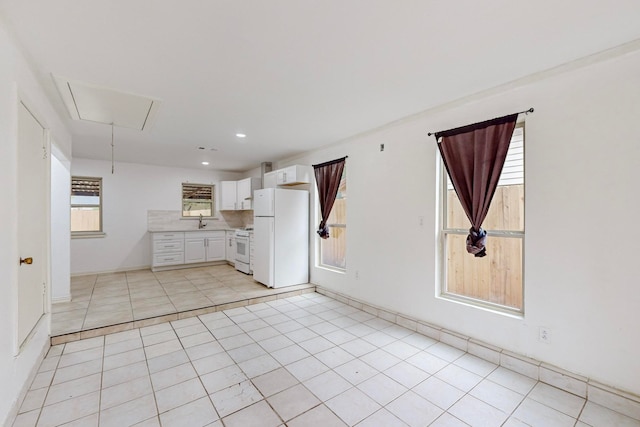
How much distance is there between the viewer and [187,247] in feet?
21.0

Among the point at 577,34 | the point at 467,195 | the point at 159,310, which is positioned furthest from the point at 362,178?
the point at 159,310

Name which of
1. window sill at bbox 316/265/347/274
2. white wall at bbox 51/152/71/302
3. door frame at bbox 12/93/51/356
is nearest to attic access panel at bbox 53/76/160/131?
door frame at bbox 12/93/51/356

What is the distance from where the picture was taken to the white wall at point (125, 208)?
5.78m

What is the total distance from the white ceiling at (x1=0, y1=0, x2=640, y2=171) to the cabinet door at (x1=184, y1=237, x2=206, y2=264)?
384 centimetres

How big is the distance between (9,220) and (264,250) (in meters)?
3.25

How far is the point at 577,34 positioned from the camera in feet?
5.89

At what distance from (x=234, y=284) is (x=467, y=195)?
13.0 feet

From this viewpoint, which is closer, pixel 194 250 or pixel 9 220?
pixel 9 220

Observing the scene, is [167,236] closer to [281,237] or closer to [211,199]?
[211,199]

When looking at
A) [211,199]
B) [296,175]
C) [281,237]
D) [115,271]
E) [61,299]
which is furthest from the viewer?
[211,199]

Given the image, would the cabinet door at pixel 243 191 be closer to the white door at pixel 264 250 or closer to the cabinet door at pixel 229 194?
the cabinet door at pixel 229 194

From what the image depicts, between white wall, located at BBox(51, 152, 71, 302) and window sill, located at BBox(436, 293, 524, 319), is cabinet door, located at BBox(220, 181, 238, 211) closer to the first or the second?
white wall, located at BBox(51, 152, 71, 302)

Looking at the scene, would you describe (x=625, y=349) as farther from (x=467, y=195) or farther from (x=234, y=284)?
(x=234, y=284)

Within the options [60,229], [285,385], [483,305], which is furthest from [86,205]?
[483,305]
